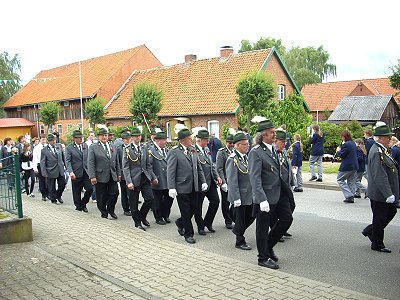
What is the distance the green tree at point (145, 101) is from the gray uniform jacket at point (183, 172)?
75.7 ft

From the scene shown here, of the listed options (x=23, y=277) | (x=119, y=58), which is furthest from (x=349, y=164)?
(x=119, y=58)

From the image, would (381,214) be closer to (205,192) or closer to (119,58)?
(205,192)

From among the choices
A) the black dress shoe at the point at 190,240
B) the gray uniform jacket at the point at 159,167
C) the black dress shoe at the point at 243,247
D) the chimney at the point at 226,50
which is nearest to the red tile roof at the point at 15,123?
the chimney at the point at 226,50

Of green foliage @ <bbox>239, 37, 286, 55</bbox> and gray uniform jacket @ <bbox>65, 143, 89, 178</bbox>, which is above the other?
green foliage @ <bbox>239, 37, 286, 55</bbox>

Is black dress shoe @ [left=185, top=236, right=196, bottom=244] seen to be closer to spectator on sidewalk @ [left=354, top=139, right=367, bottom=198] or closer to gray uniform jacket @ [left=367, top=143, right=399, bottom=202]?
gray uniform jacket @ [left=367, top=143, right=399, bottom=202]

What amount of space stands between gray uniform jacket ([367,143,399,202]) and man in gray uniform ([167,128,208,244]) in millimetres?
2844

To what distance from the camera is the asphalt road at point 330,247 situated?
6.00 metres

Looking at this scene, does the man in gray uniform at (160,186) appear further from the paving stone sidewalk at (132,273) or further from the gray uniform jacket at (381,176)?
the gray uniform jacket at (381,176)

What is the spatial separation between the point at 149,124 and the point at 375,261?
2613cm

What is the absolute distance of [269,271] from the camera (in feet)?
20.1

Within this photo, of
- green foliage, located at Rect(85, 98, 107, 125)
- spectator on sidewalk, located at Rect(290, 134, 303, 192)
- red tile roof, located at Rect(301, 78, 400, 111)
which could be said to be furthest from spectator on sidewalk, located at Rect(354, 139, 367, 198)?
red tile roof, located at Rect(301, 78, 400, 111)

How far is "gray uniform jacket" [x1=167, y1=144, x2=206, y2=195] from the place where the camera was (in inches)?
333

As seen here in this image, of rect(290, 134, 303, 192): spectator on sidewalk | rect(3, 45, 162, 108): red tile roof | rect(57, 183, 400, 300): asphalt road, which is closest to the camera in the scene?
rect(57, 183, 400, 300): asphalt road

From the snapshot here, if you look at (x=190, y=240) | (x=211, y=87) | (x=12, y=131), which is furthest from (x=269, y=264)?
(x=12, y=131)
